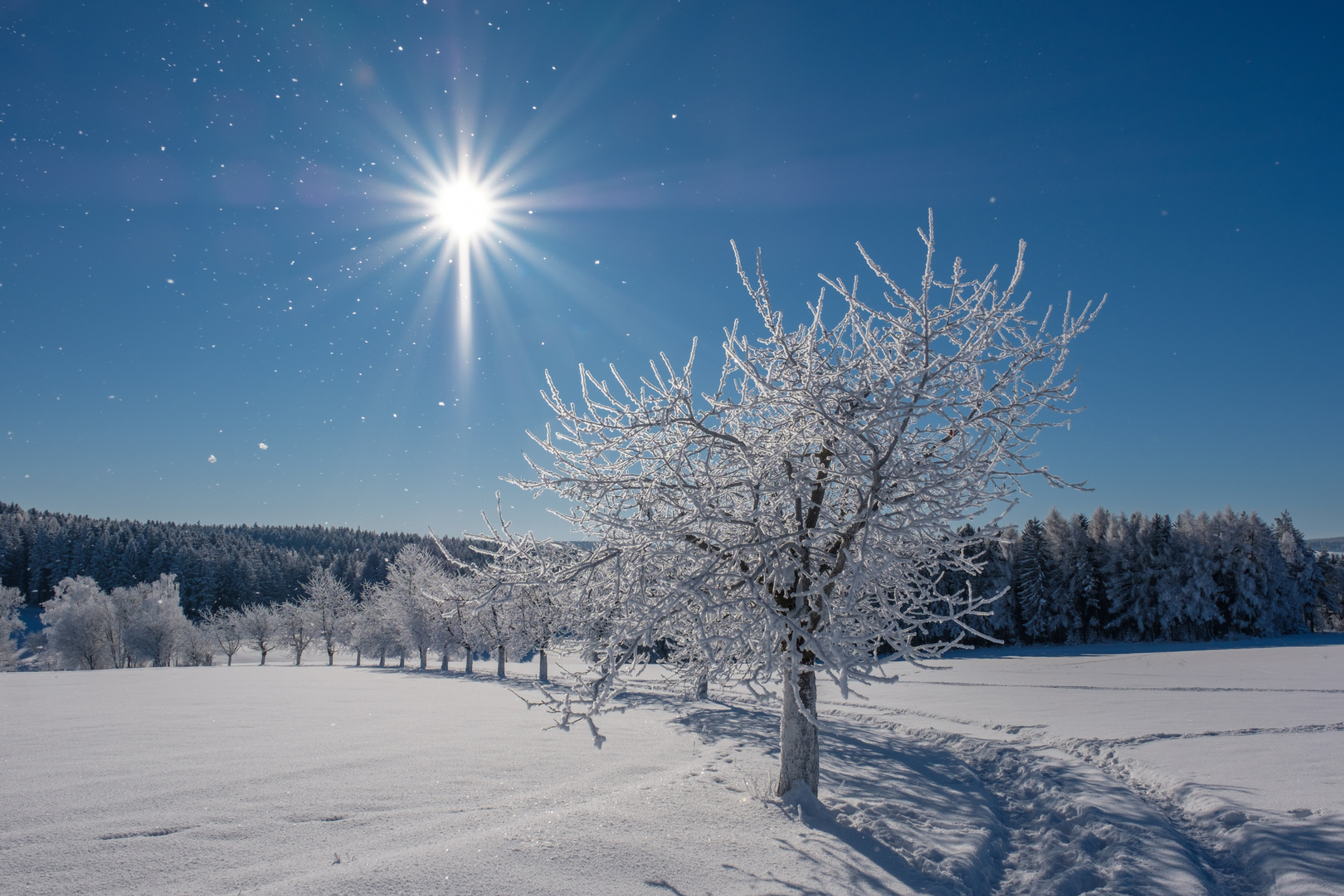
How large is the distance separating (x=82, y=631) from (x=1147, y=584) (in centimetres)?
8919

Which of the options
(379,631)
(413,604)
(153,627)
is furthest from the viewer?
(379,631)

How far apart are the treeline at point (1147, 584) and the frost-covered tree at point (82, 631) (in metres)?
74.8

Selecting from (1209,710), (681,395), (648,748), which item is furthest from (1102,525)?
(681,395)

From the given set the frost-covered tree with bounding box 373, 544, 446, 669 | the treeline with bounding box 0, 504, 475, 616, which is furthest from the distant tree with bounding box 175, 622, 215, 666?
the treeline with bounding box 0, 504, 475, 616

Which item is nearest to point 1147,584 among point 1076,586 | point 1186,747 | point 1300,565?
point 1076,586

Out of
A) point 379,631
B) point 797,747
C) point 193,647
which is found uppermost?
point 797,747

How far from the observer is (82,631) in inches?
1820

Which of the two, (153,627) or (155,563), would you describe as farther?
(155,563)

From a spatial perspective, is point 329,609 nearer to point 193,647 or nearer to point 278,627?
point 278,627

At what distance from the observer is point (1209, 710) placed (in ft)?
54.5

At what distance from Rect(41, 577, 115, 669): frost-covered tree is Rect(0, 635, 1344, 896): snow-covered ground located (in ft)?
135

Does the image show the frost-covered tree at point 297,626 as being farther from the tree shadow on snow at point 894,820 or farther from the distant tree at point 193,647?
the tree shadow on snow at point 894,820

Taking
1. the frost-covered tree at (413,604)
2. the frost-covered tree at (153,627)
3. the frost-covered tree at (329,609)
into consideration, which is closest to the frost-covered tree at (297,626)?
the frost-covered tree at (329,609)

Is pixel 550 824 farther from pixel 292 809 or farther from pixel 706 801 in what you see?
pixel 292 809
